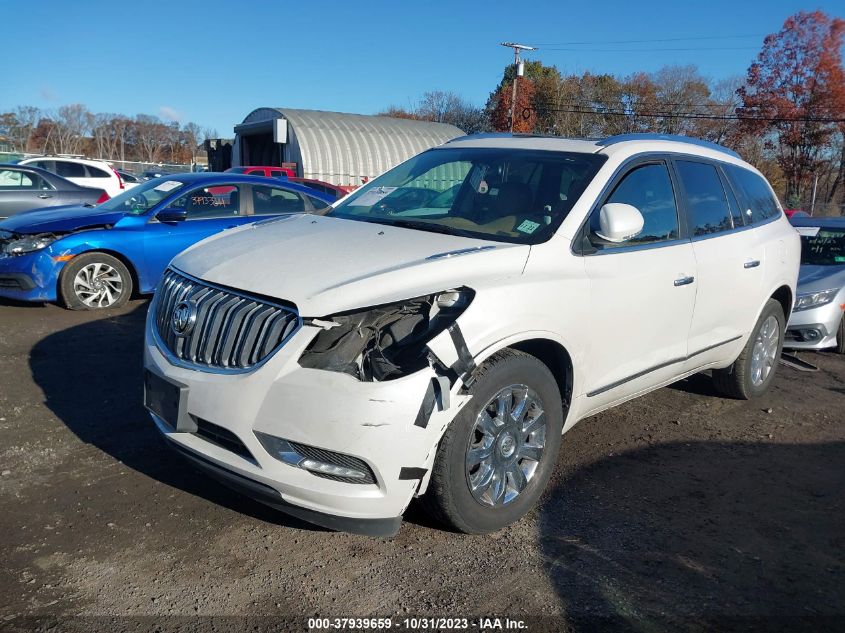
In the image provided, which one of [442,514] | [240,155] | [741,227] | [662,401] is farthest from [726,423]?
[240,155]

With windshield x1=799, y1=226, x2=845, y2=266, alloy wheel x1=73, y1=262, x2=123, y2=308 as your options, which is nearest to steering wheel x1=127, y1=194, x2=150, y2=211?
alloy wheel x1=73, y1=262, x2=123, y2=308

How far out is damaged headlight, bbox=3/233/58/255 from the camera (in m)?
7.63

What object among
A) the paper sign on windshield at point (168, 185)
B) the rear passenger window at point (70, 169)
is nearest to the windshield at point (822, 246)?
the paper sign on windshield at point (168, 185)

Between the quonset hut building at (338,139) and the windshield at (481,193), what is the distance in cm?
2420

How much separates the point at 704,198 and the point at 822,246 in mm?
4240

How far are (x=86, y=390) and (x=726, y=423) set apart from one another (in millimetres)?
4674

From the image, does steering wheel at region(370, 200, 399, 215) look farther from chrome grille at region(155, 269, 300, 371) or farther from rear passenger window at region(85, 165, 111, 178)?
rear passenger window at region(85, 165, 111, 178)

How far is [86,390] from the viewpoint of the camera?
5.24 m

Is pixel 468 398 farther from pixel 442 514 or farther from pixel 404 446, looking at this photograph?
pixel 442 514

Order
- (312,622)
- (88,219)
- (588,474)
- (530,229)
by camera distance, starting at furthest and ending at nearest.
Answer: (88,219) < (588,474) < (530,229) < (312,622)

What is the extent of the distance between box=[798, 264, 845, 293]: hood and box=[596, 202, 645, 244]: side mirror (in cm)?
441

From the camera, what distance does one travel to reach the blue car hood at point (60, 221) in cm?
772

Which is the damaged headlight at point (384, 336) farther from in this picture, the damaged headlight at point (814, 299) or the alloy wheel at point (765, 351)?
the damaged headlight at point (814, 299)

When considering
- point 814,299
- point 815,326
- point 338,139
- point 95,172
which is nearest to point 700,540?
point 815,326
